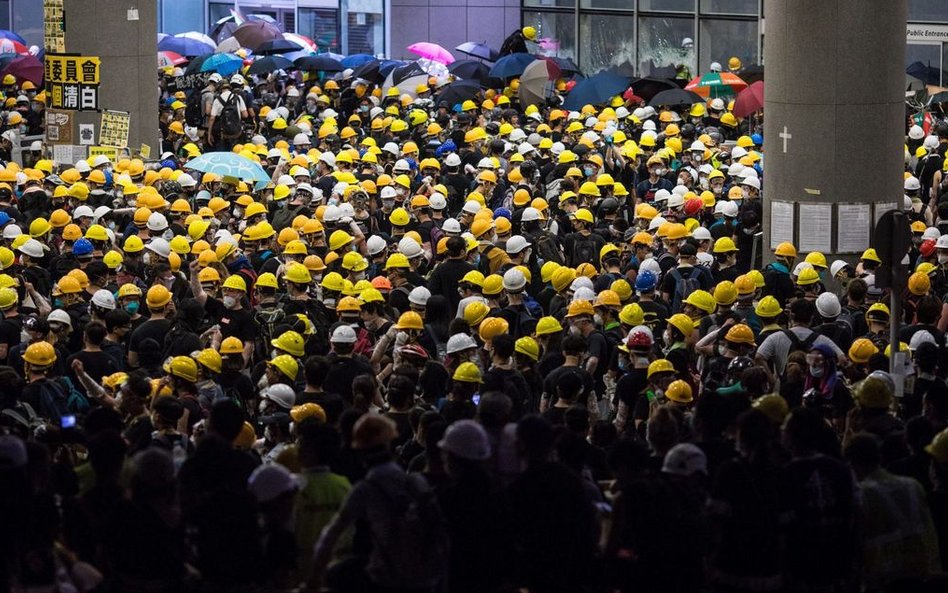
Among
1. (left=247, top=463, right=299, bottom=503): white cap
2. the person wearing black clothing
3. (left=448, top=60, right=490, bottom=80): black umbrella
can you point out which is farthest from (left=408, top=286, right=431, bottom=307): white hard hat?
(left=448, top=60, right=490, bottom=80): black umbrella

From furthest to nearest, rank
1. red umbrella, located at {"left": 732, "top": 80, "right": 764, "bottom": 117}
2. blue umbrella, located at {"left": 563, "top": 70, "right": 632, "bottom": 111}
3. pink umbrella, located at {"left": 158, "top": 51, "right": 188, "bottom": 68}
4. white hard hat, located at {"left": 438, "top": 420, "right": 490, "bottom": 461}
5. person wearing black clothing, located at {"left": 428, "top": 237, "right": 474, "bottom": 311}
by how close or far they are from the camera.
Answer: pink umbrella, located at {"left": 158, "top": 51, "right": 188, "bottom": 68} → blue umbrella, located at {"left": 563, "top": 70, "right": 632, "bottom": 111} → red umbrella, located at {"left": 732, "top": 80, "right": 764, "bottom": 117} → person wearing black clothing, located at {"left": 428, "top": 237, "right": 474, "bottom": 311} → white hard hat, located at {"left": 438, "top": 420, "right": 490, "bottom": 461}

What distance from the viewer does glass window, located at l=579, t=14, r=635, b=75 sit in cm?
3975

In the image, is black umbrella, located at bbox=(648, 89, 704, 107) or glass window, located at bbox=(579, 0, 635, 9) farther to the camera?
glass window, located at bbox=(579, 0, 635, 9)

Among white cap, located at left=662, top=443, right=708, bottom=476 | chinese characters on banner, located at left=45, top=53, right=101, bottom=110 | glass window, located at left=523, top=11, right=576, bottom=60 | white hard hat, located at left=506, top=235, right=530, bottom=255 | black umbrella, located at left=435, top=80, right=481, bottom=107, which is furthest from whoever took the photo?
glass window, located at left=523, top=11, right=576, bottom=60

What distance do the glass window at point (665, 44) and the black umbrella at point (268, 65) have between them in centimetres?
879

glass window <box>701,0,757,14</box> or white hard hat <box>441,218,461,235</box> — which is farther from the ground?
glass window <box>701,0,757,14</box>

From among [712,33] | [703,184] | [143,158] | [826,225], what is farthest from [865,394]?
[712,33]

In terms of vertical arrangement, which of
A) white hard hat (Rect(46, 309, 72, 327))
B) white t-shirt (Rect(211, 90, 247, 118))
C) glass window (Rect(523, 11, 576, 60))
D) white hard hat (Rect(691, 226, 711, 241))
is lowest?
white hard hat (Rect(46, 309, 72, 327))

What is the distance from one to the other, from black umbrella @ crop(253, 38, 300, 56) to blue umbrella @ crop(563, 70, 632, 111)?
320 inches

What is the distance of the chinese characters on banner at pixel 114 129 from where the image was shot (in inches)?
1016

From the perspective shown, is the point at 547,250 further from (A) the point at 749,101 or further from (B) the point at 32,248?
(A) the point at 749,101

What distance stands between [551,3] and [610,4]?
7.07 ft

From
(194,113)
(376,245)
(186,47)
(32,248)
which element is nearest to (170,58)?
(186,47)

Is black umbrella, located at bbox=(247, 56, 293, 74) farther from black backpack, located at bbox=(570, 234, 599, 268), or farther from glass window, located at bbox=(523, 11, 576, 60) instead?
black backpack, located at bbox=(570, 234, 599, 268)
